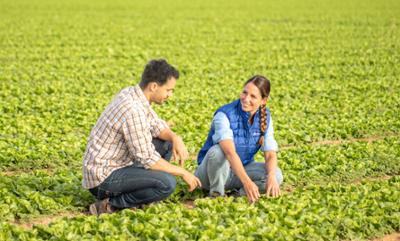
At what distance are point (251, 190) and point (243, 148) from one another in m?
0.72

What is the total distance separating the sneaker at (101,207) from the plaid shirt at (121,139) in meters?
0.23

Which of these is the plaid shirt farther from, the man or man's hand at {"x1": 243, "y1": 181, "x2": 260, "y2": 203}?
man's hand at {"x1": 243, "y1": 181, "x2": 260, "y2": 203}

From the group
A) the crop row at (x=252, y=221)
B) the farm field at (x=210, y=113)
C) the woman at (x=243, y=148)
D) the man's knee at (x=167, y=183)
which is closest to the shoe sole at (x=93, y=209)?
the farm field at (x=210, y=113)

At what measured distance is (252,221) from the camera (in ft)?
22.2

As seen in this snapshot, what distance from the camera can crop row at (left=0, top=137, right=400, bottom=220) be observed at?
24.9 ft

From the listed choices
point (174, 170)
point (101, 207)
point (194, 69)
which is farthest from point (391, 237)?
point (194, 69)

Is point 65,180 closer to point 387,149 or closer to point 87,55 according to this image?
point 387,149

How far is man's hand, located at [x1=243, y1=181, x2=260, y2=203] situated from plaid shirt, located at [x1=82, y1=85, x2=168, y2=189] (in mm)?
1038

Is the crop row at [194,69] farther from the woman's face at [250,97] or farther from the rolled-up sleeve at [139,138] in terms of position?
the woman's face at [250,97]

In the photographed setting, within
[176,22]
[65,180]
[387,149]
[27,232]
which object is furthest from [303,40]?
[27,232]

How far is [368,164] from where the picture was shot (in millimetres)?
9539

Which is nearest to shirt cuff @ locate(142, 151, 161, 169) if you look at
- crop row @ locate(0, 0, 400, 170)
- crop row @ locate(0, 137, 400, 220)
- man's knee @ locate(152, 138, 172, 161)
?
man's knee @ locate(152, 138, 172, 161)

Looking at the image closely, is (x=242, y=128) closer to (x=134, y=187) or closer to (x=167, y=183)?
(x=167, y=183)

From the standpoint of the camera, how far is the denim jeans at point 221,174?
7.48 metres
